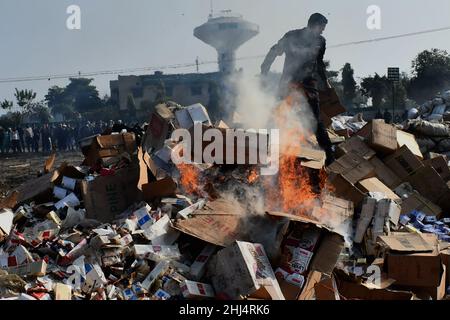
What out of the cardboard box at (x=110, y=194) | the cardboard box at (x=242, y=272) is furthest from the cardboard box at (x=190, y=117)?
the cardboard box at (x=242, y=272)

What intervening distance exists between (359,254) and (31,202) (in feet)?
10.5

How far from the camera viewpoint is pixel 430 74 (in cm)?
2358

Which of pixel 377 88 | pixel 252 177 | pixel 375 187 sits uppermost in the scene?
pixel 377 88

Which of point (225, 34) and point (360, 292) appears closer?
point (360, 292)

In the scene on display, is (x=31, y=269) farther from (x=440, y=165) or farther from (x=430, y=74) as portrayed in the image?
(x=430, y=74)

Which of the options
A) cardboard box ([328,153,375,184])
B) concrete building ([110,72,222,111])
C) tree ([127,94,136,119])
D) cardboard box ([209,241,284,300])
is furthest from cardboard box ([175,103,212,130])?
concrete building ([110,72,222,111])

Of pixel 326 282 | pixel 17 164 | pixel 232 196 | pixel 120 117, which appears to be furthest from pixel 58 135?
pixel 326 282

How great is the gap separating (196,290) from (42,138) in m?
15.5

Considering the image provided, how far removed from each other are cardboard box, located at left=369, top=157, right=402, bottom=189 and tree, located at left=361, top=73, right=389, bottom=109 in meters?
18.8

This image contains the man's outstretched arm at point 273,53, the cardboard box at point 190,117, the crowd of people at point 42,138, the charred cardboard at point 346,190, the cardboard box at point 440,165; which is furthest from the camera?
the crowd of people at point 42,138

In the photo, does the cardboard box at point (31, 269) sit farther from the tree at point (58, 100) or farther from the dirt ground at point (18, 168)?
the tree at point (58, 100)

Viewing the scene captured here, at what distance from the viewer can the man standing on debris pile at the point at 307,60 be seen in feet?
18.1

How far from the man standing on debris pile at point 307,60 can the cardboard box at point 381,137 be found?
53 cm

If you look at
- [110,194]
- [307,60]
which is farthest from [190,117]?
[307,60]
